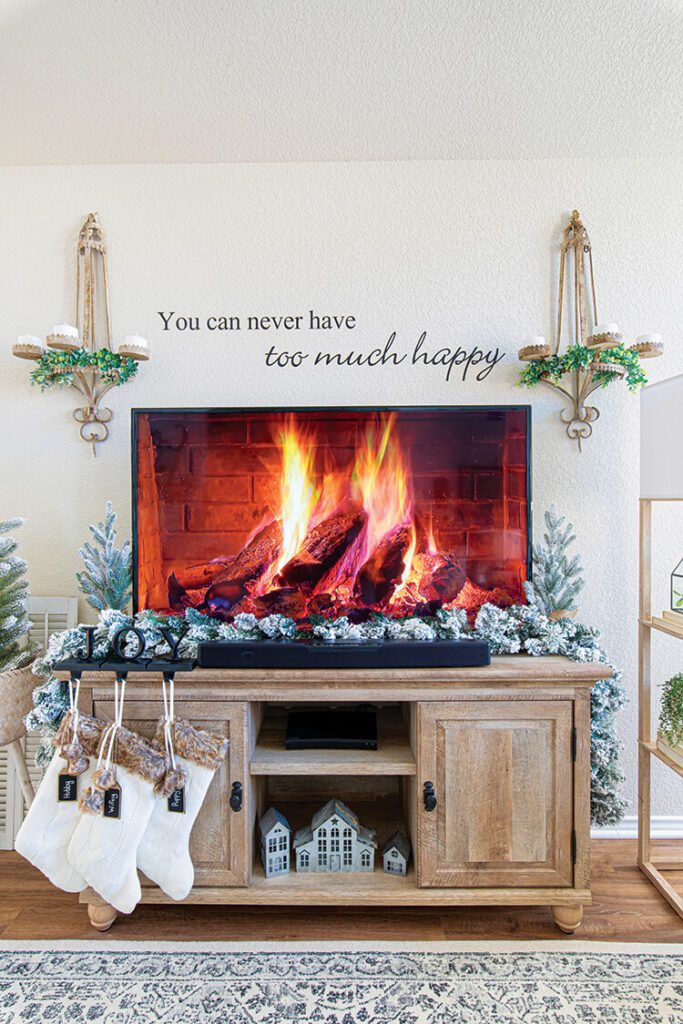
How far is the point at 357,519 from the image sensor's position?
6.26ft

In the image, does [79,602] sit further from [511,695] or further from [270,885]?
[511,695]

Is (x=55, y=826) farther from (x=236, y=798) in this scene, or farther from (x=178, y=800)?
(x=236, y=798)

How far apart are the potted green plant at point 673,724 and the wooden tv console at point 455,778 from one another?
37cm

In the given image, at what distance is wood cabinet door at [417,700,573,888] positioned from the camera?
1570 millimetres

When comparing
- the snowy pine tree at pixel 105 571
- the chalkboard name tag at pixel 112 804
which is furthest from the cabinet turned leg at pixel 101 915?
the snowy pine tree at pixel 105 571

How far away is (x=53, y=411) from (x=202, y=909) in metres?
1.70

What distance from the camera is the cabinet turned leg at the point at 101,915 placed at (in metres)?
1.59

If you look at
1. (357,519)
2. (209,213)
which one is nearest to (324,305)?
(209,213)

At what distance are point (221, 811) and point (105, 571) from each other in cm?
81

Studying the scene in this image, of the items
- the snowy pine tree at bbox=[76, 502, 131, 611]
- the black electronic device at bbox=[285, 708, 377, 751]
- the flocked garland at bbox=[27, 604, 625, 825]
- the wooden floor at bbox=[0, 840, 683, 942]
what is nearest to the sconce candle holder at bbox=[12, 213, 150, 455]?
the snowy pine tree at bbox=[76, 502, 131, 611]

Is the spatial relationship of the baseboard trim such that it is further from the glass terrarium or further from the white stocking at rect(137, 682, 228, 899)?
the white stocking at rect(137, 682, 228, 899)

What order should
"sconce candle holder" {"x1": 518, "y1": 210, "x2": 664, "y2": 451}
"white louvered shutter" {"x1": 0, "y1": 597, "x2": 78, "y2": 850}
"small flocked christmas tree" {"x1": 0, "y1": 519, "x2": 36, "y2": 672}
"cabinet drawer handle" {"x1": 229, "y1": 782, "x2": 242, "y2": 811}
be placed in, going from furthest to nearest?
"white louvered shutter" {"x1": 0, "y1": 597, "x2": 78, "y2": 850} < "sconce candle holder" {"x1": 518, "y1": 210, "x2": 664, "y2": 451} < "small flocked christmas tree" {"x1": 0, "y1": 519, "x2": 36, "y2": 672} < "cabinet drawer handle" {"x1": 229, "y1": 782, "x2": 242, "y2": 811}

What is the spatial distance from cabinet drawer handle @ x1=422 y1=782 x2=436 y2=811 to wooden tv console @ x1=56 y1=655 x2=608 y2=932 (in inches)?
0.6

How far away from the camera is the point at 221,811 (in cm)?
158
